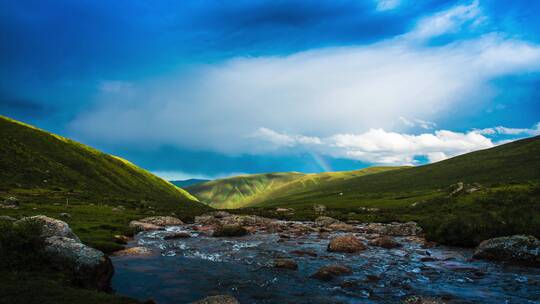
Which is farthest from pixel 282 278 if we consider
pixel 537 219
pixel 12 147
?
pixel 12 147

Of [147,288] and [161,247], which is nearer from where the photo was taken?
[147,288]

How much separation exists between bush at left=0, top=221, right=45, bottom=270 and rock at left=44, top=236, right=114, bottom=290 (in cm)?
58

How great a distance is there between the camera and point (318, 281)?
969 inches

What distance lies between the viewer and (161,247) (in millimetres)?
38500

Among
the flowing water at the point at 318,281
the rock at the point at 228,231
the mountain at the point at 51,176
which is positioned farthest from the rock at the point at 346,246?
the mountain at the point at 51,176

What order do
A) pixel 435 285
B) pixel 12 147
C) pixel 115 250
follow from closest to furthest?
pixel 435 285 < pixel 115 250 < pixel 12 147

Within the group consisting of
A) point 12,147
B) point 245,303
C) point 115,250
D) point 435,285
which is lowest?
point 435,285

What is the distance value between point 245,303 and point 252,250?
19158 millimetres

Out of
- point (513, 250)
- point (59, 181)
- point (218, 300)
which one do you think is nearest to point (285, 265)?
point (218, 300)

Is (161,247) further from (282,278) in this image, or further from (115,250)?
(282,278)

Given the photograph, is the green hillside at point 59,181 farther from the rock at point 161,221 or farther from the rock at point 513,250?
the rock at point 513,250

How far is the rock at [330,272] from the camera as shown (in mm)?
25391

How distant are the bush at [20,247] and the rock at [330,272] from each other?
62.6 ft

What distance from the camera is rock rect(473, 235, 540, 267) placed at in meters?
29.3
